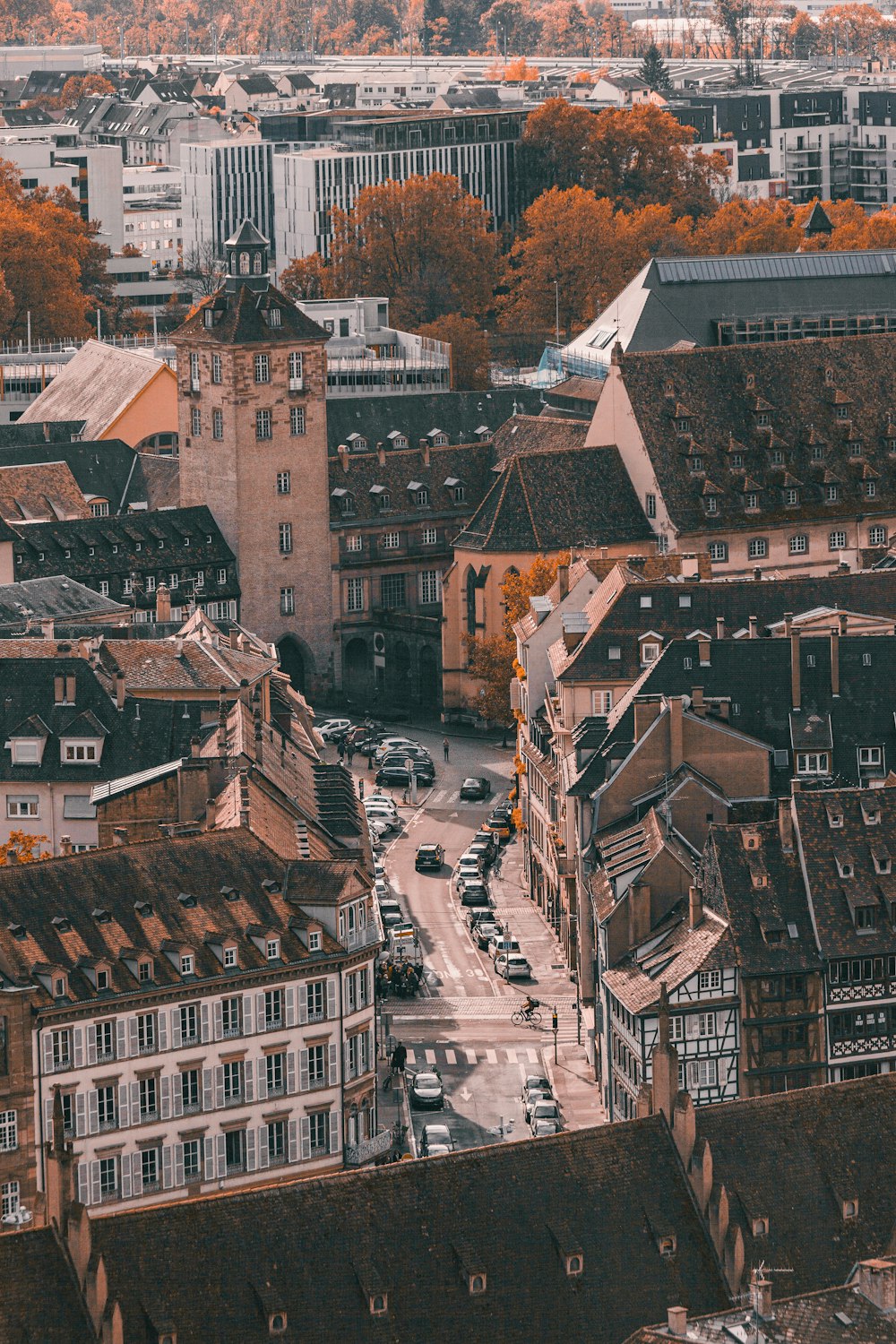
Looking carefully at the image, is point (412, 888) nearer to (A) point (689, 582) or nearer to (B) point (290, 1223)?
(A) point (689, 582)

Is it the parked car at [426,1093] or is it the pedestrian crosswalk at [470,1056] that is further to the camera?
the pedestrian crosswalk at [470,1056]

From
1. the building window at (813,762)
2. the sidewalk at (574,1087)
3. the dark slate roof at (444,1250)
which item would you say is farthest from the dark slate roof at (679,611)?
the dark slate roof at (444,1250)

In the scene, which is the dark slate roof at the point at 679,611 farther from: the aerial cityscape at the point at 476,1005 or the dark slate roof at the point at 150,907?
the dark slate roof at the point at 150,907

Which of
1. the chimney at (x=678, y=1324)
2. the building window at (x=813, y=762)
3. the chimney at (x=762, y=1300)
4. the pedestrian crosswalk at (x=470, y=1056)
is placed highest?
the chimney at (x=762, y=1300)

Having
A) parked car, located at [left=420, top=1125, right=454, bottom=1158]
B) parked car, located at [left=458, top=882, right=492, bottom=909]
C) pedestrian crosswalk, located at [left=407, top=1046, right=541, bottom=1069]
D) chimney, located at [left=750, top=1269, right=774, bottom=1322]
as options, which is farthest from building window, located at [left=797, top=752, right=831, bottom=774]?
chimney, located at [left=750, top=1269, right=774, bottom=1322]

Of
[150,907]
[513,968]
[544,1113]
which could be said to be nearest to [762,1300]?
[150,907]

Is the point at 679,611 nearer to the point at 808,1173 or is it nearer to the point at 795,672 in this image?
the point at 795,672
